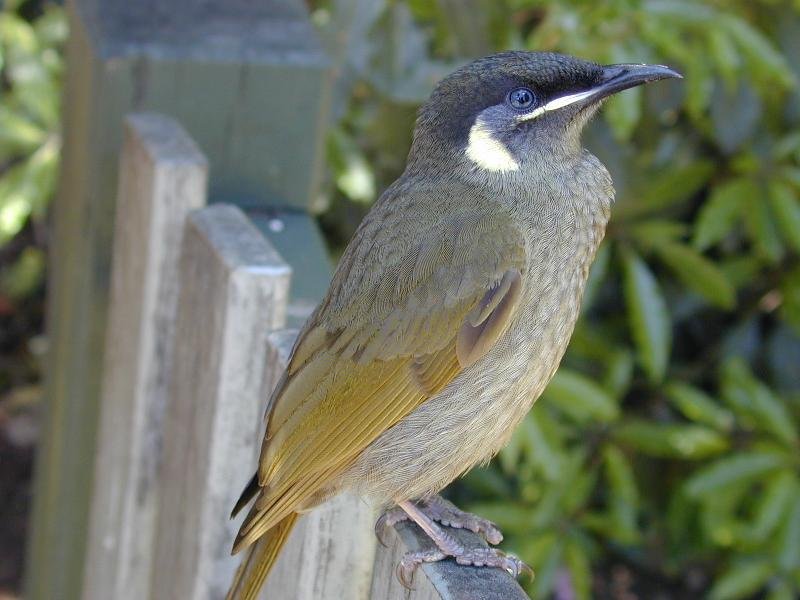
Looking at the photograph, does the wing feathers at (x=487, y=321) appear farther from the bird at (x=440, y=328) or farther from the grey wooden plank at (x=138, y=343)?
the grey wooden plank at (x=138, y=343)

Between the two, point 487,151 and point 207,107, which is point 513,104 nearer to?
point 487,151

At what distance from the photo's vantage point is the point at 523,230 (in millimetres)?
2484

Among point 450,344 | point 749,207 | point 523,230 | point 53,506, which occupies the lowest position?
point 53,506

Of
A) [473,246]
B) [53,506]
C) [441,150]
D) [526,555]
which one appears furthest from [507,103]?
[526,555]

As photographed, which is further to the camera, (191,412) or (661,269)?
(661,269)

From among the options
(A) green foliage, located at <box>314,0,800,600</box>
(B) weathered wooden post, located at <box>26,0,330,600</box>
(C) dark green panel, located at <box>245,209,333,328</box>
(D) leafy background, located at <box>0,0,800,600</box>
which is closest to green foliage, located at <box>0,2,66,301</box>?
(D) leafy background, located at <box>0,0,800,600</box>

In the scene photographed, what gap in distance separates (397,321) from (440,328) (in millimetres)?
77

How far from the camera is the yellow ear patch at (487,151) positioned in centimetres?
263

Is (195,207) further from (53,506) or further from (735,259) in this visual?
(735,259)

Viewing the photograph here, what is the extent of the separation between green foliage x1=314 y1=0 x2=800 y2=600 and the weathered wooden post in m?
0.90

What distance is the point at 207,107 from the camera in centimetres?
291

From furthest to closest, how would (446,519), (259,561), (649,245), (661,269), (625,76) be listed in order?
(661,269) < (649,245) < (625,76) < (446,519) < (259,561)

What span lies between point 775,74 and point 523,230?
61.5 inches

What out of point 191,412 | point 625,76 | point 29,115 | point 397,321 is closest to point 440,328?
point 397,321
